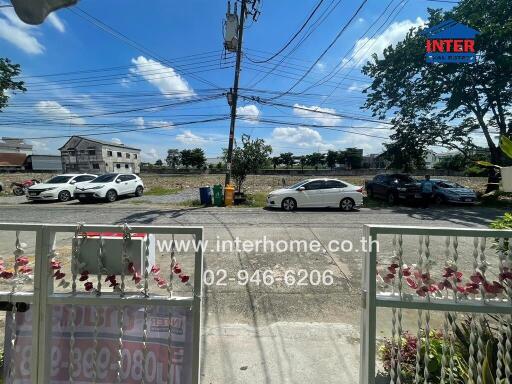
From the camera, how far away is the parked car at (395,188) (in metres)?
15.7

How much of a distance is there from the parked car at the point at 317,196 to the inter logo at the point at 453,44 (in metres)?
10.2

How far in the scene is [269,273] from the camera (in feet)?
17.2

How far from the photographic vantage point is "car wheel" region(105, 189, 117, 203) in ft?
54.6

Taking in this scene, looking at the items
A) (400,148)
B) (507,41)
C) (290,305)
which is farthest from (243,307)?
(507,41)

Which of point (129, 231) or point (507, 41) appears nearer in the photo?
point (129, 231)

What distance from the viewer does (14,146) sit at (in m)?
70.2

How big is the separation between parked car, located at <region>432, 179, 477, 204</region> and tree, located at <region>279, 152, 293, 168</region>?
231 ft

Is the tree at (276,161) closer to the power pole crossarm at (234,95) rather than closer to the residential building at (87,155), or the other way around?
the residential building at (87,155)

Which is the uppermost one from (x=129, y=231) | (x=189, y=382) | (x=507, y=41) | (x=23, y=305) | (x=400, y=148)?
(x=507, y=41)

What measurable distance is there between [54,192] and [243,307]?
16682 mm

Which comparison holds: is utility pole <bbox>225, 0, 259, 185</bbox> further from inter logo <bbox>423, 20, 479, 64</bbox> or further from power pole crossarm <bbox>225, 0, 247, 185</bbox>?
inter logo <bbox>423, 20, 479, 64</bbox>

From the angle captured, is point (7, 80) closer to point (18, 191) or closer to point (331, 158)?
point (18, 191)

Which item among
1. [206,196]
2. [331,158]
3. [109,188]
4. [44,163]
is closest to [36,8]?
[206,196]

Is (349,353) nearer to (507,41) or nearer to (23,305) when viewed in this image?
(23,305)
